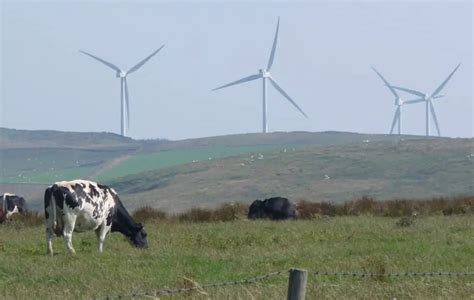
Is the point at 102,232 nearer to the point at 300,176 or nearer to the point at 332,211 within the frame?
the point at 332,211

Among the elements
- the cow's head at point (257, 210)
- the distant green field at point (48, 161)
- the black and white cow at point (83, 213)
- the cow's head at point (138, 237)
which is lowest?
the distant green field at point (48, 161)

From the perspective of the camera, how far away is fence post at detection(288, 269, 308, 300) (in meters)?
11.6

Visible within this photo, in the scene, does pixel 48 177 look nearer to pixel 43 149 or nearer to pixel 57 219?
pixel 43 149

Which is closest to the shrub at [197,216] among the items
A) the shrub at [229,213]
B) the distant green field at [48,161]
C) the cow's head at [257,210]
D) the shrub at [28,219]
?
the shrub at [229,213]

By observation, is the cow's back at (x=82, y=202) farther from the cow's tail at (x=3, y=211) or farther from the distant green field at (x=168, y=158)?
the distant green field at (x=168, y=158)

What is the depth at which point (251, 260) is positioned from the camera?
2011 cm

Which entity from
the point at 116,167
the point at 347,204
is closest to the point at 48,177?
the point at 116,167

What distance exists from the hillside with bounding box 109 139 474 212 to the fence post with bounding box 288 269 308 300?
6779 centimetres

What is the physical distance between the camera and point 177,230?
29.7 metres

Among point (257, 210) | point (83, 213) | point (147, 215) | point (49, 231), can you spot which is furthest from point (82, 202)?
point (257, 210)

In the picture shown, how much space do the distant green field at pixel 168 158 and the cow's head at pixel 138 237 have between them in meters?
94.2

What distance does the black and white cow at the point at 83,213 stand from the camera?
2505cm

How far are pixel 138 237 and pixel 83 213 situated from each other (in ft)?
3.90

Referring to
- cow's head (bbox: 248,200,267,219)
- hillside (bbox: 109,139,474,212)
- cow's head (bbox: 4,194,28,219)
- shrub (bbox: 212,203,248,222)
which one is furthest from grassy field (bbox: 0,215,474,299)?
hillside (bbox: 109,139,474,212)
